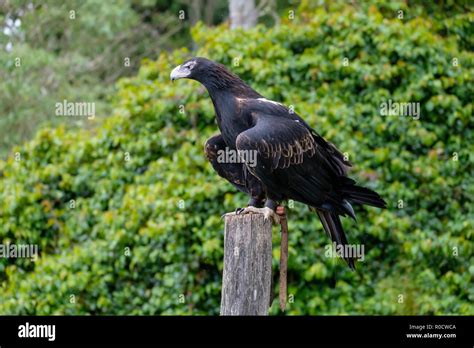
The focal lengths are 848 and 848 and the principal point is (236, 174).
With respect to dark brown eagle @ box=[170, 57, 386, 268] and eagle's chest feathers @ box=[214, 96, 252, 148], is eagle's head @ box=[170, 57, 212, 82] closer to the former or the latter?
dark brown eagle @ box=[170, 57, 386, 268]

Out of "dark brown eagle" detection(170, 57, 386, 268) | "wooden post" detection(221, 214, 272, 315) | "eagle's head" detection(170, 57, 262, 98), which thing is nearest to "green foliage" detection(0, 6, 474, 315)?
"dark brown eagle" detection(170, 57, 386, 268)

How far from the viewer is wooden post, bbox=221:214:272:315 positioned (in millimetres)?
4984

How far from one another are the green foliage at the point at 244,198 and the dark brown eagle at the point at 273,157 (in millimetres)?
1733

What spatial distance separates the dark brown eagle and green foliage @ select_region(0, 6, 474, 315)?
1.73m

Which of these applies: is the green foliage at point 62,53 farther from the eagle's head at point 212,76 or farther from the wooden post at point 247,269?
the wooden post at point 247,269

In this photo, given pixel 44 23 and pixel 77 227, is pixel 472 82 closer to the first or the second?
pixel 77 227

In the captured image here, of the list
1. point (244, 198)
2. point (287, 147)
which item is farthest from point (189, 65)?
point (244, 198)

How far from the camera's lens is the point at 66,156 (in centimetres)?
852

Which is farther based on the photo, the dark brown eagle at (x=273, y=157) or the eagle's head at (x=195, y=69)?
the eagle's head at (x=195, y=69)

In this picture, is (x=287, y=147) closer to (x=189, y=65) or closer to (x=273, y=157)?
(x=273, y=157)

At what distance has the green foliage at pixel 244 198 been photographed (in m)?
7.68

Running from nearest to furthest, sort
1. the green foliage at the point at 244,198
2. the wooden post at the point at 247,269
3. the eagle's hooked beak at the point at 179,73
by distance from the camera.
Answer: the wooden post at the point at 247,269 → the eagle's hooked beak at the point at 179,73 → the green foliage at the point at 244,198

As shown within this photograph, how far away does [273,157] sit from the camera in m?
5.48

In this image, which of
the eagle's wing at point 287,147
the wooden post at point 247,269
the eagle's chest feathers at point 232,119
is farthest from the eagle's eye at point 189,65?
the wooden post at point 247,269
